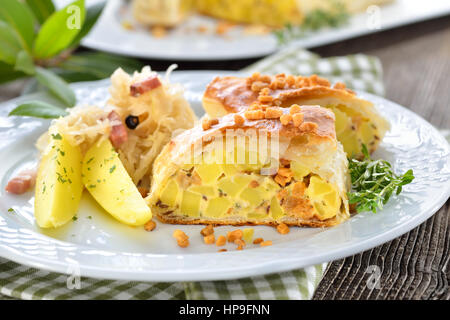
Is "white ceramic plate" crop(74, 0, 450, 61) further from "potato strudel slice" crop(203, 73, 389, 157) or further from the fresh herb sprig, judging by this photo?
the fresh herb sprig

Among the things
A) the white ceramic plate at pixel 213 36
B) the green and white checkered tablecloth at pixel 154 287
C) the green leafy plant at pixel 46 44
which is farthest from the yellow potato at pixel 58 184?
the white ceramic plate at pixel 213 36

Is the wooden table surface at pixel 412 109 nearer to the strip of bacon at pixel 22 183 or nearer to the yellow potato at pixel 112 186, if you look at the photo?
the yellow potato at pixel 112 186

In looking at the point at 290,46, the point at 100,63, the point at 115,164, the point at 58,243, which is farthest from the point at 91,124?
the point at 290,46

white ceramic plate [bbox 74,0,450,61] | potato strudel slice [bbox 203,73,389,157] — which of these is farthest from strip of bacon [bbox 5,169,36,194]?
white ceramic plate [bbox 74,0,450,61]

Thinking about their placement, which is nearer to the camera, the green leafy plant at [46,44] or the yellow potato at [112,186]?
the yellow potato at [112,186]

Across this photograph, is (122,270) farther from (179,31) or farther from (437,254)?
(179,31)
